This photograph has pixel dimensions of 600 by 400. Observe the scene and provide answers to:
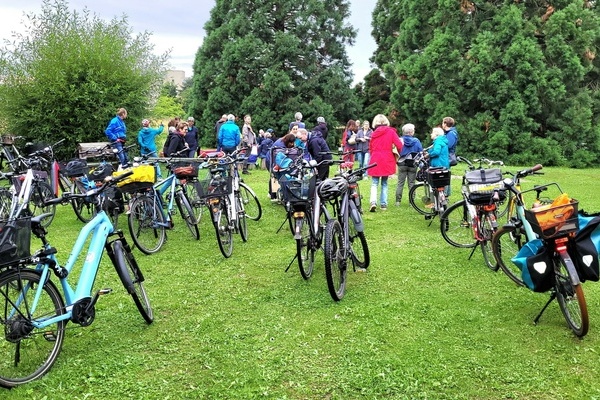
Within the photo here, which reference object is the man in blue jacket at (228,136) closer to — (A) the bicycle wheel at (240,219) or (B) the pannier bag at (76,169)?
(B) the pannier bag at (76,169)

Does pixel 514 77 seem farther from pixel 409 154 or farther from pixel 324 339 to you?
pixel 324 339

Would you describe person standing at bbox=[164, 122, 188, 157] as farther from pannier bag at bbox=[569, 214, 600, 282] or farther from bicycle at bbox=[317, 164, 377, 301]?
pannier bag at bbox=[569, 214, 600, 282]

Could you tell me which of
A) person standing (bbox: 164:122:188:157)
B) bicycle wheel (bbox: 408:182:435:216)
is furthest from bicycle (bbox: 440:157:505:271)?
person standing (bbox: 164:122:188:157)

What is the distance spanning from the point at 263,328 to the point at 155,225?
2597mm

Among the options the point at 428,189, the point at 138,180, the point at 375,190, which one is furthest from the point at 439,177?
the point at 138,180

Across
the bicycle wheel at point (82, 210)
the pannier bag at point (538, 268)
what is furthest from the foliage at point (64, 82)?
the pannier bag at point (538, 268)

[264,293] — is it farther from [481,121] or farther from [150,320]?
[481,121]

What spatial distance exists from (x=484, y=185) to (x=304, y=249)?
74.5 inches

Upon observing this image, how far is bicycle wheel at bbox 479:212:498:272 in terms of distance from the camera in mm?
5010

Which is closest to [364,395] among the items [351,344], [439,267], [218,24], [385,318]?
[351,344]

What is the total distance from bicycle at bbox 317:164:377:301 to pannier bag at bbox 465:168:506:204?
1.12m

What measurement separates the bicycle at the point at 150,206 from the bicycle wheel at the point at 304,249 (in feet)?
6.35

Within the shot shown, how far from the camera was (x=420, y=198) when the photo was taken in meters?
8.16

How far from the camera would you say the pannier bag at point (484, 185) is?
15.6 ft
